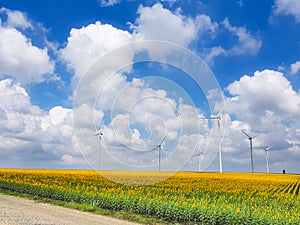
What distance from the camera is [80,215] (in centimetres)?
1912

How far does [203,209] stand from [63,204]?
34.2 feet

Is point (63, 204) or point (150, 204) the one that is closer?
point (150, 204)

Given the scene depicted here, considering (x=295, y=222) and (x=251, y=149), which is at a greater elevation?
(x=251, y=149)

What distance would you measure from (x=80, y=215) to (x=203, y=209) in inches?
284

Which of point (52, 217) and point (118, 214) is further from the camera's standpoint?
point (118, 214)

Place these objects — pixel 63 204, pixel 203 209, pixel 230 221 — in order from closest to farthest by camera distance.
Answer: pixel 230 221, pixel 203 209, pixel 63 204

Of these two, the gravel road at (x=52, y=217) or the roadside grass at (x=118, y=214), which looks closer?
the gravel road at (x=52, y=217)

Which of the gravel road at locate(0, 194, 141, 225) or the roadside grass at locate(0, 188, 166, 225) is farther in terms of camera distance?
the roadside grass at locate(0, 188, 166, 225)

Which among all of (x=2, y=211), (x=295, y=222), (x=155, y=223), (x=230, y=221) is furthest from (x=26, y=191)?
(x=295, y=222)

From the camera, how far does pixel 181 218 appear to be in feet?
61.4

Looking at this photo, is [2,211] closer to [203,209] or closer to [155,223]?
[155,223]

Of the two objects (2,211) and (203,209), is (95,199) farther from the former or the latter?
(203,209)

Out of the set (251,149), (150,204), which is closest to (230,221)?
(150,204)

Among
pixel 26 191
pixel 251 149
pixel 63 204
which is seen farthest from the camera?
pixel 251 149
